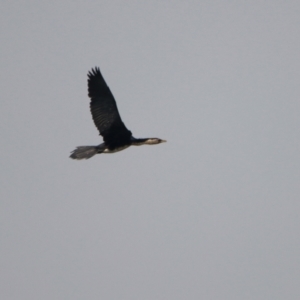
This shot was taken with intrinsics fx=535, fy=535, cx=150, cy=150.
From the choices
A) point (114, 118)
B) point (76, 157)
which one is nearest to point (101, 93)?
point (114, 118)

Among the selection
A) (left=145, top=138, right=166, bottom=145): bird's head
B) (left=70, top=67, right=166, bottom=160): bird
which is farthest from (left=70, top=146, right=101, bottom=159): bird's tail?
(left=145, top=138, right=166, bottom=145): bird's head

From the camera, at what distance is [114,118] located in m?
17.0

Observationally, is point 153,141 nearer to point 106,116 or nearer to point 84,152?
point 106,116

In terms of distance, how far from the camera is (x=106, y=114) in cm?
1703

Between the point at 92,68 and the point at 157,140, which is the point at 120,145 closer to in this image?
the point at 157,140

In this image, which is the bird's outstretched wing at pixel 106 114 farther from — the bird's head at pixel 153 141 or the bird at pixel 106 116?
the bird's head at pixel 153 141

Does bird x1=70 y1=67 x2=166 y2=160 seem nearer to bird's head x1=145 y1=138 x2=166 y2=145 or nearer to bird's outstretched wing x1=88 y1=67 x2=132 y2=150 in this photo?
bird's outstretched wing x1=88 y1=67 x2=132 y2=150

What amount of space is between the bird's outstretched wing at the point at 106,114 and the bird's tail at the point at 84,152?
2.42 feet

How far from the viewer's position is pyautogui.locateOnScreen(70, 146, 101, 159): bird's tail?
16062mm

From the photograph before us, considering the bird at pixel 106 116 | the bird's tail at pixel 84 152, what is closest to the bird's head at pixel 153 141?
the bird at pixel 106 116

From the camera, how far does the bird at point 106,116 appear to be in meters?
16.9

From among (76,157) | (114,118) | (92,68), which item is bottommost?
(76,157)

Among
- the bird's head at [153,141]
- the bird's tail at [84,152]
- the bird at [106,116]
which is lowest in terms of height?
the bird's tail at [84,152]

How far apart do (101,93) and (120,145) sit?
177 centimetres
